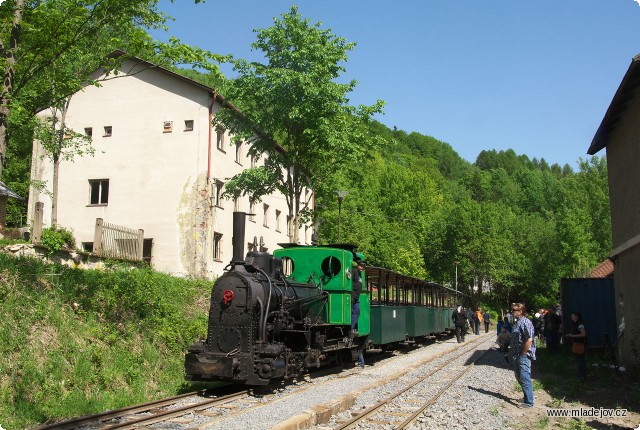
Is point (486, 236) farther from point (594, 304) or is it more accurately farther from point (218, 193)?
point (594, 304)

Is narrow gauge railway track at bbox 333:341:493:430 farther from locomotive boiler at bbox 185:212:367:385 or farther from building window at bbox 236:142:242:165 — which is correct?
building window at bbox 236:142:242:165

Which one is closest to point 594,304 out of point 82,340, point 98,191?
point 82,340

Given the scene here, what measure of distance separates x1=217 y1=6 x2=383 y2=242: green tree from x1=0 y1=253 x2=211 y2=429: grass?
8017 millimetres

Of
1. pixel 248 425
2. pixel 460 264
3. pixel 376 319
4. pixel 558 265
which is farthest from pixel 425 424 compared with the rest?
pixel 558 265

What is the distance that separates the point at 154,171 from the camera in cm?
2608

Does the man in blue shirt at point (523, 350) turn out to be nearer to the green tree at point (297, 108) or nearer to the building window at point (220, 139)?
the green tree at point (297, 108)

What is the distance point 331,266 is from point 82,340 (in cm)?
561

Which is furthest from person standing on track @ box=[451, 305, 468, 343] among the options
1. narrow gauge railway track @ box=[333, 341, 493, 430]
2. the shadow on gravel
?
the shadow on gravel

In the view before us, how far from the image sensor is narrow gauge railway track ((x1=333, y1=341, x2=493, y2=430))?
27.0ft

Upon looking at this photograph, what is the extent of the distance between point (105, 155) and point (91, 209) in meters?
2.56

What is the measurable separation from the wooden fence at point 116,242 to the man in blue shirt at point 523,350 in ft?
42.9

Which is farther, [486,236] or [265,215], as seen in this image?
[486,236]

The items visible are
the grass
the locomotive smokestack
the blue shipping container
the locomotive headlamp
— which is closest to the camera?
the grass

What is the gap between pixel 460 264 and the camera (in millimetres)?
52906
